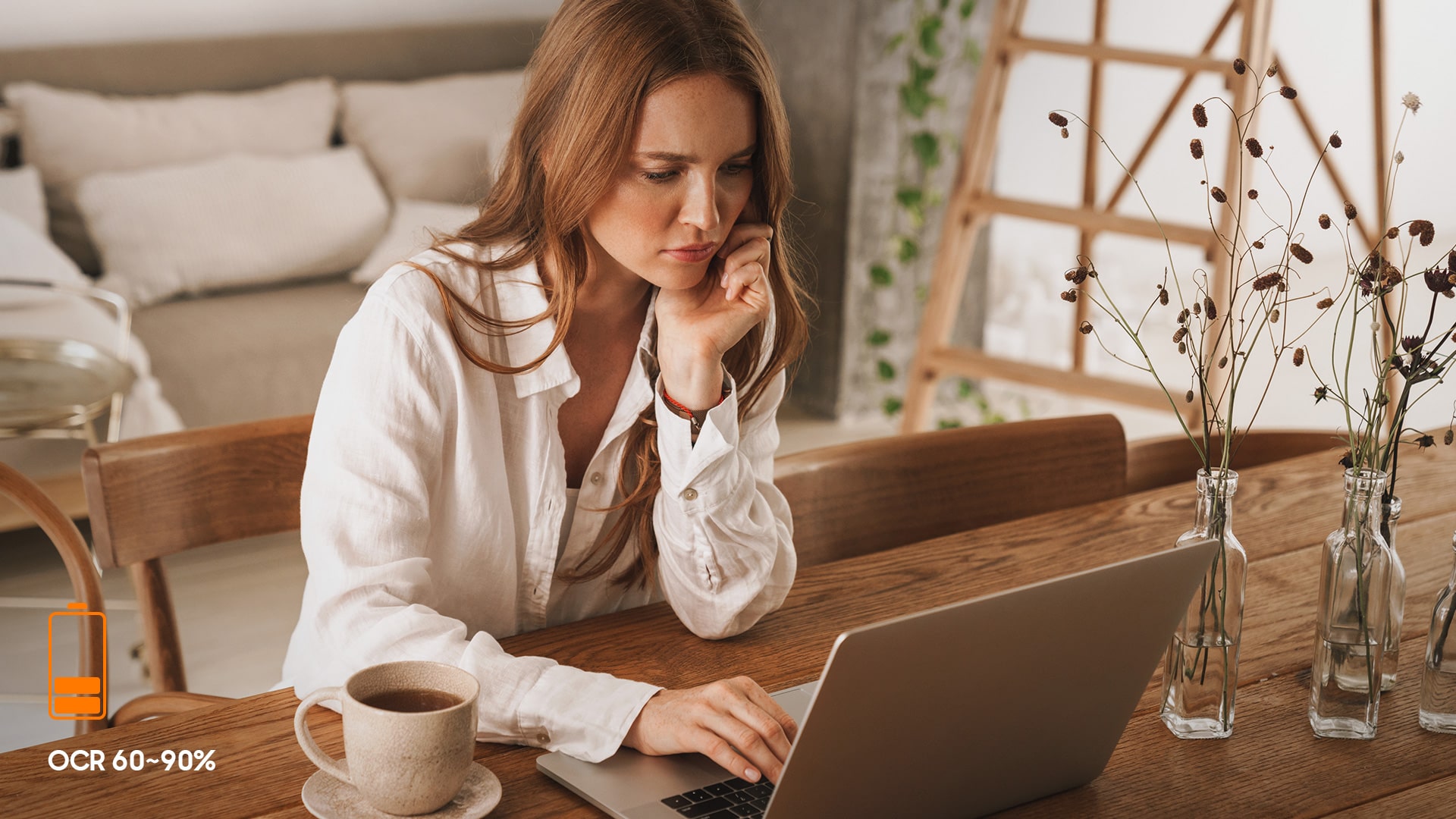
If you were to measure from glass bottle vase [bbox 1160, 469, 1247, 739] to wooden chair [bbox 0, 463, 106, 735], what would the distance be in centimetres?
95

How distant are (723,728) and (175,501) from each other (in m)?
0.66

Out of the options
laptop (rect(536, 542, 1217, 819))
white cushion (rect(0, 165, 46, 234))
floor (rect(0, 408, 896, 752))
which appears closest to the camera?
laptop (rect(536, 542, 1217, 819))

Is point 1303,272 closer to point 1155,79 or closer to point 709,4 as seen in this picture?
point 1155,79

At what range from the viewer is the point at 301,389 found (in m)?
3.32

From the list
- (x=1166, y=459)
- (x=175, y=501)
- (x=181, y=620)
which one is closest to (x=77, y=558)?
(x=175, y=501)

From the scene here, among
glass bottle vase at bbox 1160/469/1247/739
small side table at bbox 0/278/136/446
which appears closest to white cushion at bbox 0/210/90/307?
small side table at bbox 0/278/136/446

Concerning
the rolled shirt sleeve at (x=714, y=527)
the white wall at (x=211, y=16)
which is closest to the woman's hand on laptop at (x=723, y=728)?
the rolled shirt sleeve at (x=714, y=527)

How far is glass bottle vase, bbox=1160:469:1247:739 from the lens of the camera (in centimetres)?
96

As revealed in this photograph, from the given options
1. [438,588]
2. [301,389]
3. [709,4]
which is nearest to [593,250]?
[709,4]

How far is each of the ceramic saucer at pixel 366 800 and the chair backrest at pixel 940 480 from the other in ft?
2.21

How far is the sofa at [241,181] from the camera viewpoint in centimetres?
328

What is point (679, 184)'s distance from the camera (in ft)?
4.02

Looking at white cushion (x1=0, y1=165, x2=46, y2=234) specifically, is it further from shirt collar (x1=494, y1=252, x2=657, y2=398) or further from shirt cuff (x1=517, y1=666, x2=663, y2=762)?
shirt cuff (x1=517, y1=666, x2=663, y2=762)

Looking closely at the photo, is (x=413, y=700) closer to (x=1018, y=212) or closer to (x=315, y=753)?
(x=315, y=753)
